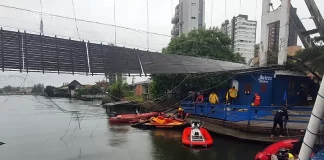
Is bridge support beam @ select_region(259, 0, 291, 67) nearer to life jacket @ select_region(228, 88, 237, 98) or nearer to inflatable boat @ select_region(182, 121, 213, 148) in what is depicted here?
life jacket @ select_region(228, 88, 237, 98)

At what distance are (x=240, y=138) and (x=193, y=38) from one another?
12.2 m

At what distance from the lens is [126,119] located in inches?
824

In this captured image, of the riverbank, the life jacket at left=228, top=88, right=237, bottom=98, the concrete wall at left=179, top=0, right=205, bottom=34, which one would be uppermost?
the concrete wall at left=179, top=0, right=205, bottom=34

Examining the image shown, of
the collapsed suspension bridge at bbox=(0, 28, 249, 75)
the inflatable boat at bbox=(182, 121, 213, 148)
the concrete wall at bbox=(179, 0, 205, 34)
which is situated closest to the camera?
the collapsed suspension bridge at bbox=(0, 28, 249, 75)

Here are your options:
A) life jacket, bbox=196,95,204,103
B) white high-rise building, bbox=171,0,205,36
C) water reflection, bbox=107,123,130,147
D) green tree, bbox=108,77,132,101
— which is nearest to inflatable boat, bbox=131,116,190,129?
water reflection, bbox=107,123,130,147

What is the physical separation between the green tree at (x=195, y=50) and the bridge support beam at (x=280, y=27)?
16.2 ft

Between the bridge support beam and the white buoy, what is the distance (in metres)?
12.6

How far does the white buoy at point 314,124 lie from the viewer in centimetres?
336

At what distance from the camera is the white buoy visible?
3.36 metres

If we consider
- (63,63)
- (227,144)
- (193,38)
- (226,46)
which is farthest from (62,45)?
(226,46)

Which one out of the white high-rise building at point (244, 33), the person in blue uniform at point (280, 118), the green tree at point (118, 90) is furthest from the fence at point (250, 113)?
the white high-rise building at point (244, 33)

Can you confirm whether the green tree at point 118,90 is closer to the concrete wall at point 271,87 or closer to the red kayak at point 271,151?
the concrete wall at point 271,87

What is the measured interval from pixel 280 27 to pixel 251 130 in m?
6.24

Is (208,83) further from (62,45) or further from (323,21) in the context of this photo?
(62,45)
